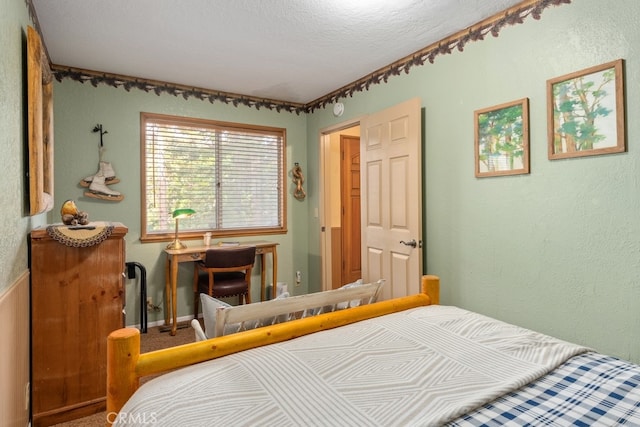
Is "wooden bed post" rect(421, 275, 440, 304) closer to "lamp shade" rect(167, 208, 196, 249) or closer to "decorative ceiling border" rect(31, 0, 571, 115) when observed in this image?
"decorative ceiling border" rect(31, 0, 571, 115)

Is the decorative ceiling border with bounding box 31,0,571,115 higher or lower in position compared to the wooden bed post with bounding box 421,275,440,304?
higher

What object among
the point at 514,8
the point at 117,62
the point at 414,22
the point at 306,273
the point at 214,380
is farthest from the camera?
the point at 306,273

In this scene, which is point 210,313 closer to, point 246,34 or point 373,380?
point 373,380

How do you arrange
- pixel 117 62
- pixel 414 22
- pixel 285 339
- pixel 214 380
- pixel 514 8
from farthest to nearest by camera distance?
pixel 117 62 → pixel 414 22 → pixel 514 8 → pixel 285 339 → pixel 214 380

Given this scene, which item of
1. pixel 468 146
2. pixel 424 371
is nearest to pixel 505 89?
pixel 468 146

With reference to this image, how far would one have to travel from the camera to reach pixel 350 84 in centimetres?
352

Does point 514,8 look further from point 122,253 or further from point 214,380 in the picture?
point 122,253

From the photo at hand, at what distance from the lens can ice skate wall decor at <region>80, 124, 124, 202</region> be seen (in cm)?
312

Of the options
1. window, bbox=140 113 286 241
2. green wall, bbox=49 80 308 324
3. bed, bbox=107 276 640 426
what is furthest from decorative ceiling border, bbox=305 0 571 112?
bed, bbox=107 276 640 426

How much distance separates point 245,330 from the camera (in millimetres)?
1434

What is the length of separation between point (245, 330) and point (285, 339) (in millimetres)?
186

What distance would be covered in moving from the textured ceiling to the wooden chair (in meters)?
1.67

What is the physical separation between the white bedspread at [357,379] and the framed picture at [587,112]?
44.1 inches

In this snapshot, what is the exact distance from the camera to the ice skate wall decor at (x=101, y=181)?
312 cm
